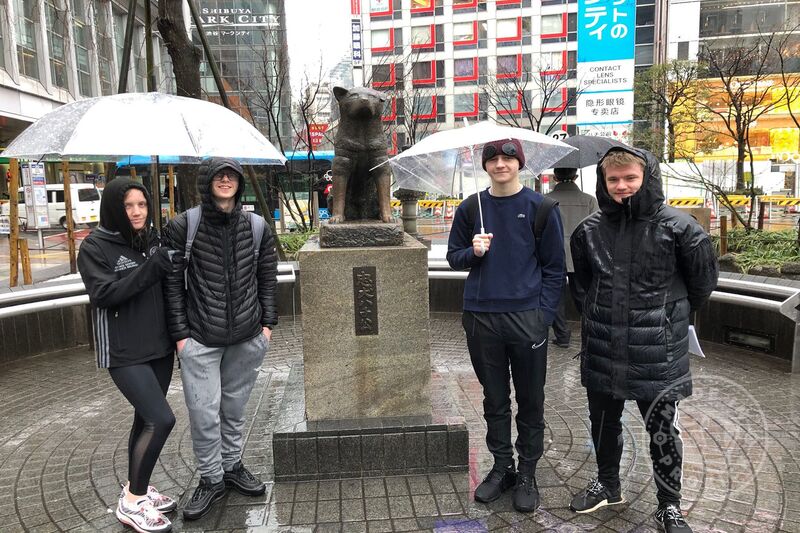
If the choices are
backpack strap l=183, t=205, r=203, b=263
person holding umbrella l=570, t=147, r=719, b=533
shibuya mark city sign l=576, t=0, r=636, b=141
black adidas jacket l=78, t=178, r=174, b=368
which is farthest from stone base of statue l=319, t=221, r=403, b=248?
shibuya mark city sign l=576, t=0, r=636, b=141

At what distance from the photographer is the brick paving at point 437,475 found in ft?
10.4

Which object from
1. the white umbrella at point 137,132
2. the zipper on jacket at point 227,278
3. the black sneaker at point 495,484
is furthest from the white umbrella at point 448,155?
the black sneaker at point 495,484

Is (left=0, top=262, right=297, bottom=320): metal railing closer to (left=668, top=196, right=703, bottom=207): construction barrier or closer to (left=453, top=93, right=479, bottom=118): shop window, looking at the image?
(left=668, top=196, right=703, bottom=207): construction barrier

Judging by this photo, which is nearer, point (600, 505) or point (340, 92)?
point (600, 505)

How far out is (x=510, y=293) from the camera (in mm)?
3105

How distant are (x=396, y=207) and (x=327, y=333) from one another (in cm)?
2446

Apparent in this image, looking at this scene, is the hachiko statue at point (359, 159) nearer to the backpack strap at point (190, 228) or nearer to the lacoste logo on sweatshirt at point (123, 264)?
the backpack strap at point (190, 228)

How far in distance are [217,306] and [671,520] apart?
2.53 metres

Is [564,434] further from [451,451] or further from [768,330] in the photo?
[768,330]

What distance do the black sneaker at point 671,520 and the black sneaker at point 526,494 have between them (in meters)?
0.62

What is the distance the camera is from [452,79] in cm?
4481

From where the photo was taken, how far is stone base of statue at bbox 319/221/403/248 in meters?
3.81

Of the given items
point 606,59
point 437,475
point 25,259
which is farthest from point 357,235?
point 606,59

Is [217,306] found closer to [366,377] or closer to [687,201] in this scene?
[366,377]
